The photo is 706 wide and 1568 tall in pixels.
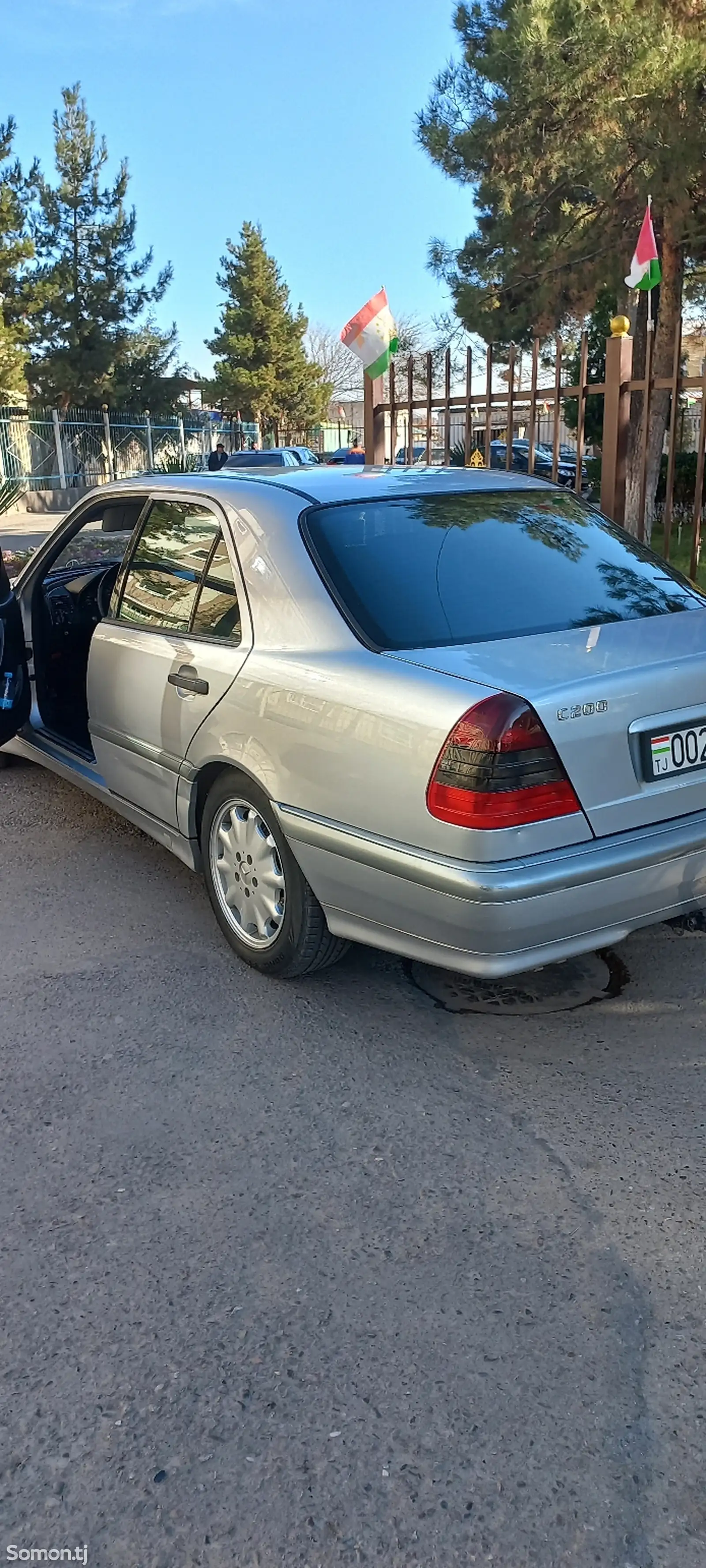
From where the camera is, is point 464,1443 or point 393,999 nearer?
point 464,1443

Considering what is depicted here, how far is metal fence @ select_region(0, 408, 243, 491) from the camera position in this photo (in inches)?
1275

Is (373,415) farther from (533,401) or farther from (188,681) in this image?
(188,681)

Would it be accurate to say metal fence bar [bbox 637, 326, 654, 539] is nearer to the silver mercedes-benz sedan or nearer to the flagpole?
the flagpole

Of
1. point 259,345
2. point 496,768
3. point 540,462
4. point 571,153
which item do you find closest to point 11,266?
point 259,345

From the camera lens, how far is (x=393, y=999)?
356 cm

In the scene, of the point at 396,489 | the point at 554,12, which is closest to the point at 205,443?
the point at 554,12

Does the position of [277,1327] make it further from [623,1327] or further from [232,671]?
[232,671]

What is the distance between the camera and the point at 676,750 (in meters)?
3.07

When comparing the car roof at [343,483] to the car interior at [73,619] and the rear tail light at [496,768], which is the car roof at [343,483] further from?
the rear tail light at [496,768]

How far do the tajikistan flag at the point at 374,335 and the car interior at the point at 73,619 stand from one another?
4001mm

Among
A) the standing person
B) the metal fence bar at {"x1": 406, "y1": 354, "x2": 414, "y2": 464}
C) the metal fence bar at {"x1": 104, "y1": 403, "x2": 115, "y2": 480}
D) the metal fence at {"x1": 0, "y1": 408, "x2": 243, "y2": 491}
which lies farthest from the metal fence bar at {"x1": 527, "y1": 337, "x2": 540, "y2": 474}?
the metal fence bar at {"x1": 104, "y1": 403, "x2": 115, "y2": 480}

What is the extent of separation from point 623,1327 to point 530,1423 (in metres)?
0.32

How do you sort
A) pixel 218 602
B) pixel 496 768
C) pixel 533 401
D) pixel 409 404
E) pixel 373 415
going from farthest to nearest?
1. pixel 373 415
2. pixel 409 404
3. pixel 533 401
4. pixel 218 602
5. pixel 496 768

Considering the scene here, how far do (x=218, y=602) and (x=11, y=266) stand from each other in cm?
3659
